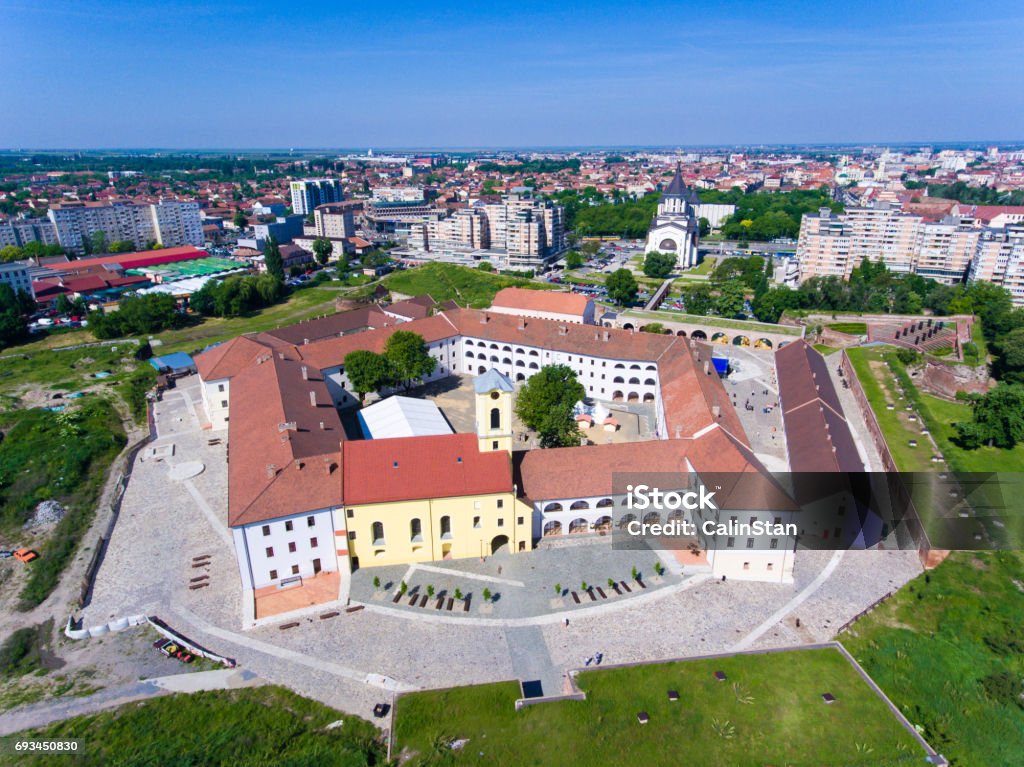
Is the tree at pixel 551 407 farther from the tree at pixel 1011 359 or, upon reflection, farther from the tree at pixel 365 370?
the tree at pixel 1011 359

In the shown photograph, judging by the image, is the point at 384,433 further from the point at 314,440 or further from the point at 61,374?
the point at 61,374

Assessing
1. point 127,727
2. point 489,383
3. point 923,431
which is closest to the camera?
point 127,727

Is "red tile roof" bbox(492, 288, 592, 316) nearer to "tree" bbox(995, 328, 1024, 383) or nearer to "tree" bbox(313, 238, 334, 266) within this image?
"tree" bbox(995, 328, 1024, 383)

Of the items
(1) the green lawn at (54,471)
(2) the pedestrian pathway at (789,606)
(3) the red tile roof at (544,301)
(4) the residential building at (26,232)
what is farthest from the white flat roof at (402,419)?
(4) the residential building at (26,232)

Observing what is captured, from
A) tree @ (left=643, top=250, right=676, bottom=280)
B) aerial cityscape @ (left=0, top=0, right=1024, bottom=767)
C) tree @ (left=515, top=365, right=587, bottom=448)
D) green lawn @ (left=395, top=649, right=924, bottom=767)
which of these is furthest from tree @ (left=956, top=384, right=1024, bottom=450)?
tree @ (left=643, top=250, right=676, bottom=280)

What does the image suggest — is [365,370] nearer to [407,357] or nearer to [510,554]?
[407,357]

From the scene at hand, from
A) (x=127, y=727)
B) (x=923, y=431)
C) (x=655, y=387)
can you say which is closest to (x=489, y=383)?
(x=127, y=727)
